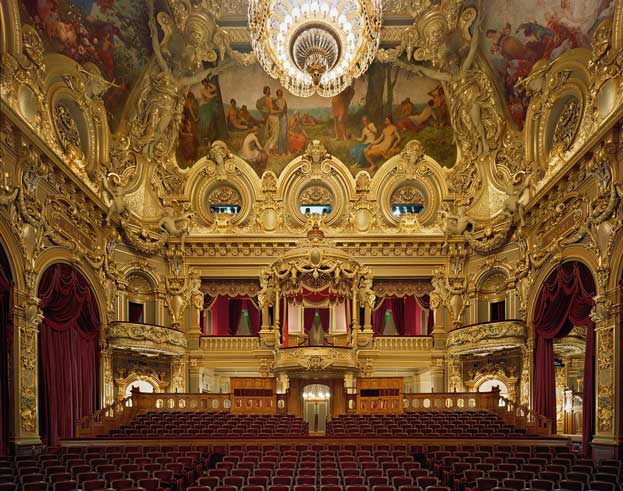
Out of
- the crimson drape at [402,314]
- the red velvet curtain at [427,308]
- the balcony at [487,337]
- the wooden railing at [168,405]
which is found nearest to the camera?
the wooden railing at [168,405]

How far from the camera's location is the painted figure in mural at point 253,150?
85.5 ft

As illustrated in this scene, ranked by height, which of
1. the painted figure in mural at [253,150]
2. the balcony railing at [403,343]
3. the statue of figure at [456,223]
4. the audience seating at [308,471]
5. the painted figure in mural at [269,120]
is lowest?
the audience seating at [308,471]

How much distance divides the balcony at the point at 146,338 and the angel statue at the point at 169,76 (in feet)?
20.8

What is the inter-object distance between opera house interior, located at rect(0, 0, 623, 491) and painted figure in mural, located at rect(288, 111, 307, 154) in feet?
0.28

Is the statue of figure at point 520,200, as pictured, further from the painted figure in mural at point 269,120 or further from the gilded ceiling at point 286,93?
the painted figure in mural at point 269,120

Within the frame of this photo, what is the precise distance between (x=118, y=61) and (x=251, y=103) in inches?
221

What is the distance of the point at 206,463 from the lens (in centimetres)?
1208

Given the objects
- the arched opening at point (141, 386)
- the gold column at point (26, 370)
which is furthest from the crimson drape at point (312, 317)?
the gold column at point (26, 370)

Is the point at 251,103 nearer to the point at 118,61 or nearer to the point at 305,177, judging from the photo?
the point at 305,177

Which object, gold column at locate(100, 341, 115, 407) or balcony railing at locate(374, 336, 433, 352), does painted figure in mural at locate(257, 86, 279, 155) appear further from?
gold column at locate(100, 341, 115, 407)

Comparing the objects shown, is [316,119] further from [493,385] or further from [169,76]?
[493,385]

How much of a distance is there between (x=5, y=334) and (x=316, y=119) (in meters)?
14.7

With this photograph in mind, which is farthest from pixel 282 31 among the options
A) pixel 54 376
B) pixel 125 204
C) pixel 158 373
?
pixel 158 373

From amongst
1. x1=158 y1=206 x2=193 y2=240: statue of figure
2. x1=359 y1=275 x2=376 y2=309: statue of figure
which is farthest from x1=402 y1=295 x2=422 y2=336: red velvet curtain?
x1=158 y1=206 x2=193 y2=240: statue of figure
